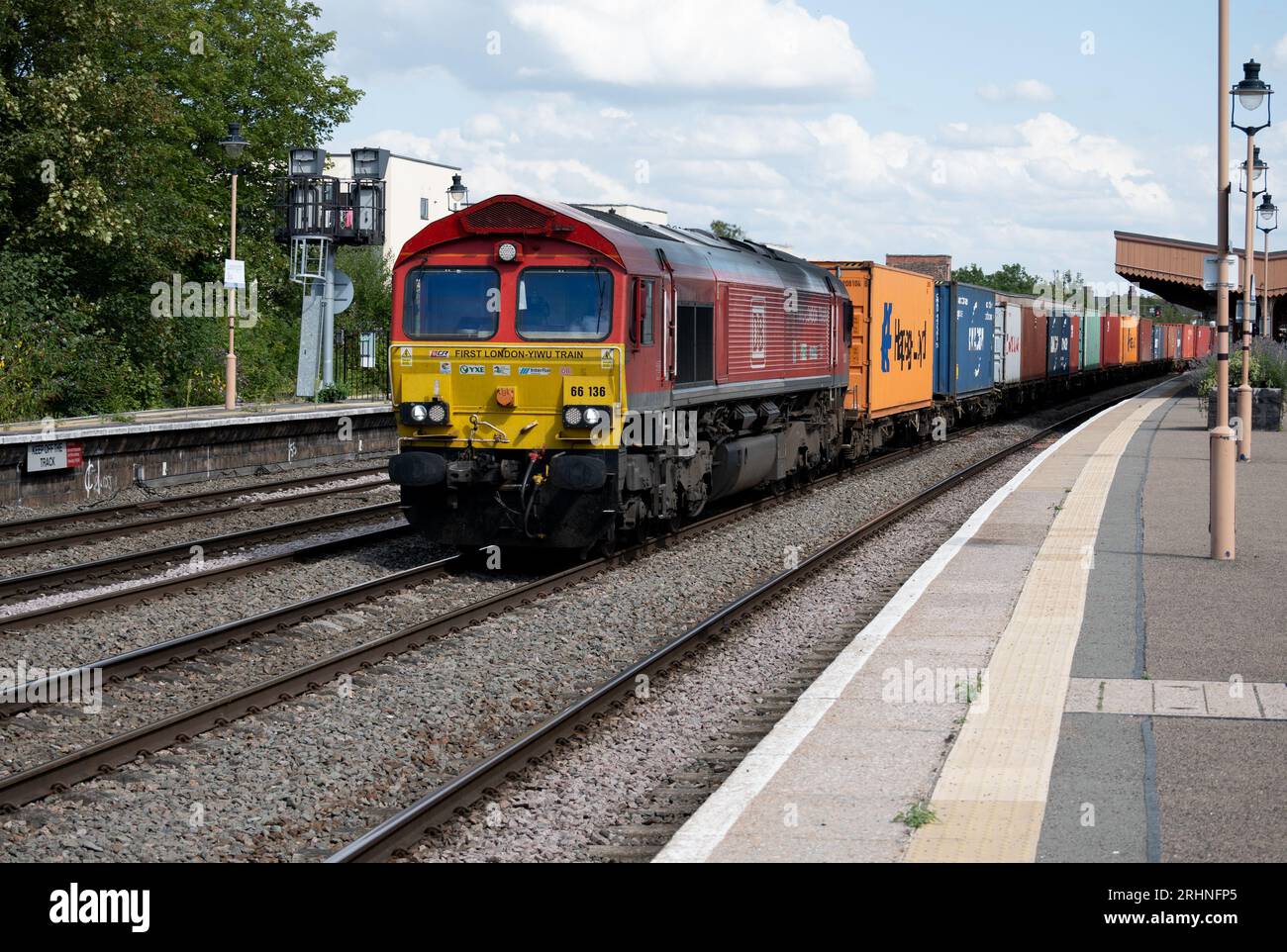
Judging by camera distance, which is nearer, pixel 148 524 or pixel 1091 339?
pixel 148 524

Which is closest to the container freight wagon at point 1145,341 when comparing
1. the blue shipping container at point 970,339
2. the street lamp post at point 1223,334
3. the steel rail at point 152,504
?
the blue shipping container at point 970,339

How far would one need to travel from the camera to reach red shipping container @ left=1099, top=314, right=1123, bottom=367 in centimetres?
5672

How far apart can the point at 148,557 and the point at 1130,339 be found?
191ft

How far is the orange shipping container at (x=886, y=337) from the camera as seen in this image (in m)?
23.7

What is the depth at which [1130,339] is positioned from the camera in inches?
2571

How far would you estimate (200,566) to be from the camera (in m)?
14.1

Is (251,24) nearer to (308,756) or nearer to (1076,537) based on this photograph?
(1076,537)

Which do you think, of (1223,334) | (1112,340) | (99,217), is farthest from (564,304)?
(1112,340)

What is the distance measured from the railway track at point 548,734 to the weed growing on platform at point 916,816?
7.07 ft

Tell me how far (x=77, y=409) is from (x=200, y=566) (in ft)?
68.8

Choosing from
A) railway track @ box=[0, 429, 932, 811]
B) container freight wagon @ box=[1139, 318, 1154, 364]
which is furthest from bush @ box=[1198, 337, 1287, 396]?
container freight wagon @ box=[1139, 318, 1154, 364]

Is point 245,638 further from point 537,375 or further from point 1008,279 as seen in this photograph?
point 1008,279

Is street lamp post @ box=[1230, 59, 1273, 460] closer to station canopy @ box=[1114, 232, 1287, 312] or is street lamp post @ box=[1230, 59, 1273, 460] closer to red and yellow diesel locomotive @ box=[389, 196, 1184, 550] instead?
red and yellow diesel locomotive @ box=[389, 196, 1184, 550]
